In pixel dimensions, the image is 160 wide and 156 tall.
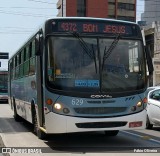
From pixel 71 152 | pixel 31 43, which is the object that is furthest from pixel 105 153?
pixel 31 43

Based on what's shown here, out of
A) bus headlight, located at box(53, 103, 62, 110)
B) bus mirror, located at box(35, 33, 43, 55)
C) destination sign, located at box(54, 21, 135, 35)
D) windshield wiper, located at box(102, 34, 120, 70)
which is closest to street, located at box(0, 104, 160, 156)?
bus headlight, located at box(53, 103, 62, 110)

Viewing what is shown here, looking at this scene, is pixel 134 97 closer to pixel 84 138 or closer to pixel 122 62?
pixel 122 62

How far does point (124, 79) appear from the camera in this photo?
11.3 metres

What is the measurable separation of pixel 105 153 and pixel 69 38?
9.76 feet

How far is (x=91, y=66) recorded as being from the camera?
36.6 feet

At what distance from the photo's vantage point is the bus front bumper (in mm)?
10711

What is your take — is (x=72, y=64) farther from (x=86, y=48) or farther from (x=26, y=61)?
(x=26, y=61)

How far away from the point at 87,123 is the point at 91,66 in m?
1.41

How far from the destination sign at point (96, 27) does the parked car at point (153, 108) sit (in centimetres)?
465

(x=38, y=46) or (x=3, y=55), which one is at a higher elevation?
(x=3, y=55)

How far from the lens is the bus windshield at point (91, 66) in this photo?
1100 centimetres

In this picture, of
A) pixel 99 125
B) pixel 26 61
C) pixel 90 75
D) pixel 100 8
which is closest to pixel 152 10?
pixel 100 8

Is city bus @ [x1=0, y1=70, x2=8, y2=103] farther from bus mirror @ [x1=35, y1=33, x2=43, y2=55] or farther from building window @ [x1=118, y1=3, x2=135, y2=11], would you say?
building window @ [x1=118, y1=3, x2=135, y2=11]

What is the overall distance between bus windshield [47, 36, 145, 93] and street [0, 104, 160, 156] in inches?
58.5
